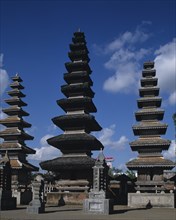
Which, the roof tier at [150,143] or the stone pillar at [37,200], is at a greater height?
the roof tier at [150,143]

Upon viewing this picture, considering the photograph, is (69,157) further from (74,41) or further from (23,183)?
(74,41)

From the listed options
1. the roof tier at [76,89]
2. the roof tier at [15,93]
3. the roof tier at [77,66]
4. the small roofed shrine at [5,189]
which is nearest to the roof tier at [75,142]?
the roof tier at [76,89]

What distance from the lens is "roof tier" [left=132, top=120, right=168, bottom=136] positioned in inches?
1718

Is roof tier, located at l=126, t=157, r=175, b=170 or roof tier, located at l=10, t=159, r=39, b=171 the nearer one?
roof tier, located at l=126, t=157, r=175, b=170

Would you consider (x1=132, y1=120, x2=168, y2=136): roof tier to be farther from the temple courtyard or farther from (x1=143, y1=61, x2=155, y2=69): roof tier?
the temple courtyard

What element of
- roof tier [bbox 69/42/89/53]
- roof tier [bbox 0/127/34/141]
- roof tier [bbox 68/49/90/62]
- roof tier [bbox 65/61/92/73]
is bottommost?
roof tier [bbox 0/127/34/141]

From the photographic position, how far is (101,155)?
28891mm

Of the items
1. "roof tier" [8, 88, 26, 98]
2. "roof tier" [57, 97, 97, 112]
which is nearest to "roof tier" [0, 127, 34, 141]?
"roof tier" [8, 88, 26, 98]

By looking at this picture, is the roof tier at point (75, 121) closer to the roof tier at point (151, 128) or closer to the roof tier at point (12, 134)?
the roof tier at point (151, 128)

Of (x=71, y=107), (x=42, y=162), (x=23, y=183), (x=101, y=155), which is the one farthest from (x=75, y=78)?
(x=101, y=155)

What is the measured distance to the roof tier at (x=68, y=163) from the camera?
39812mm

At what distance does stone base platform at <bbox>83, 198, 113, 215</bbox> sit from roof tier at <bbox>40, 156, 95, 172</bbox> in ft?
41.4

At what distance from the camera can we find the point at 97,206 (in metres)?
26.7

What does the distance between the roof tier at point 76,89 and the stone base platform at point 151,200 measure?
15827 millimetres
